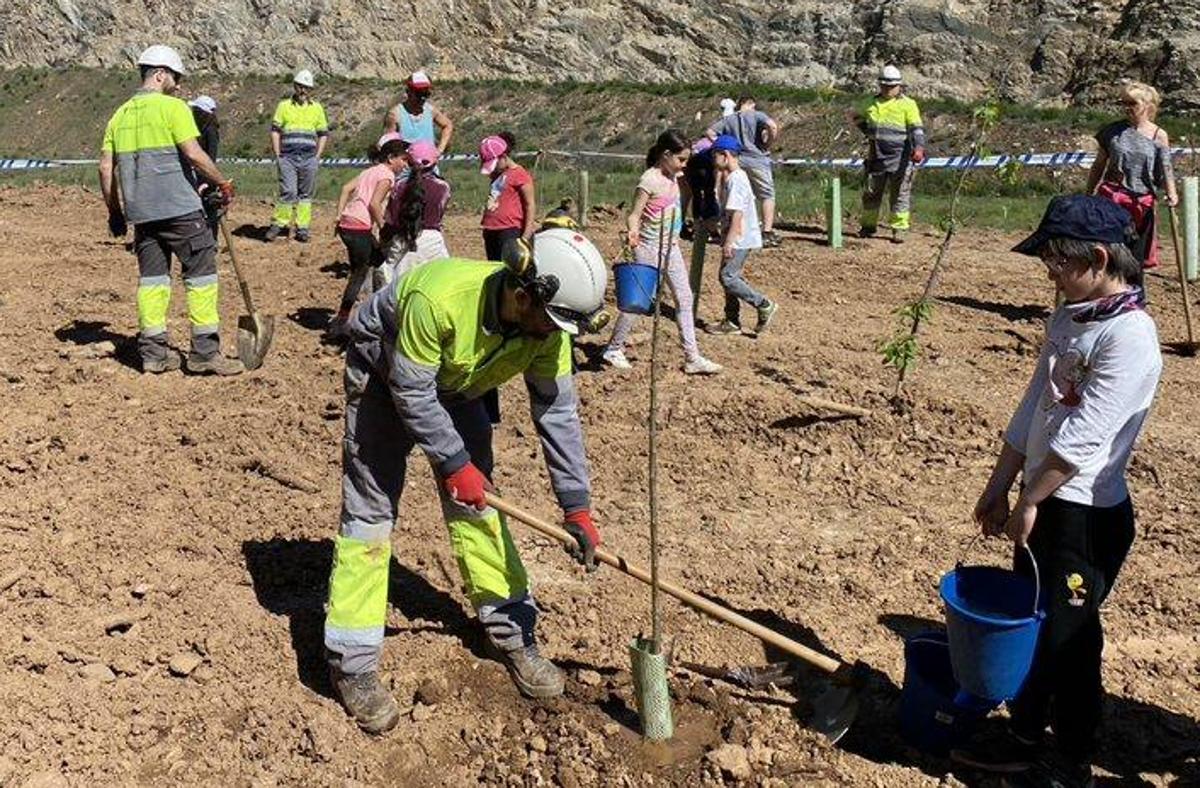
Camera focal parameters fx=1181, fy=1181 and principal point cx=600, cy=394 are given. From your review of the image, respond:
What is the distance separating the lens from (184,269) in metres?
7.08

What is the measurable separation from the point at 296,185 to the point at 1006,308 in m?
6.81

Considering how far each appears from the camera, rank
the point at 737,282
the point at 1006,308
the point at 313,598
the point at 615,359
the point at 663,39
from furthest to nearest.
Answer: the point at 663,39
the point at 1006,308
the point at 737,282
the point at 615,359
the point at 313,598

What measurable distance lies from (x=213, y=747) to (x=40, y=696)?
2.32 ft

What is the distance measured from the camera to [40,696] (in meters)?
4.05

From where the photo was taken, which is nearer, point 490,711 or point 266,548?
point 490,711

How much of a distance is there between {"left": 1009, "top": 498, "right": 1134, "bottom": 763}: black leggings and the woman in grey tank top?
A: 5294 mm

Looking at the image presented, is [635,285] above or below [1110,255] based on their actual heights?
below

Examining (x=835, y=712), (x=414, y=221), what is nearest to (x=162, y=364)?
(x=414, y=221)

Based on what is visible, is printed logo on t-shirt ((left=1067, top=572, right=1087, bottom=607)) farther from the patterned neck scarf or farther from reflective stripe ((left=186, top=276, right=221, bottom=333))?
reflective stripe ((left=186, top=276, right=221, bottom=333))

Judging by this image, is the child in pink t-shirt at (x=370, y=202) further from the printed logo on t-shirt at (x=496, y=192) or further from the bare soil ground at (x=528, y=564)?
the bare soil ground at (x=528, y=564)

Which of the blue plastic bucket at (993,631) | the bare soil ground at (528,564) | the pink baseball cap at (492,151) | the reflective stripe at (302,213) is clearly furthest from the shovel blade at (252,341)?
the blue plastic bucket at (993,631)

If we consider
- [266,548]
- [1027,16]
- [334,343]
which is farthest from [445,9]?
[266,548]

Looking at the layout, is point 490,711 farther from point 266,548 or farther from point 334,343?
point 334,343

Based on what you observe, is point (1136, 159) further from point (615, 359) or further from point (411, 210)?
point (411, 210)
